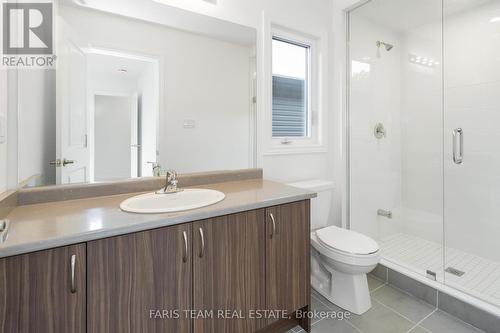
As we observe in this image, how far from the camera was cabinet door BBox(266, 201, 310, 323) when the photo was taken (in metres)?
1.33

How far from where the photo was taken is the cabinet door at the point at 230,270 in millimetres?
1121

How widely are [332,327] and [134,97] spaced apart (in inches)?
72.2

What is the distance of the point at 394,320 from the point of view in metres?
1.59

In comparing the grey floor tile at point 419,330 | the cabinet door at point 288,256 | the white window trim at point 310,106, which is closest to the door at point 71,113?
the cabinet door at point 288,256

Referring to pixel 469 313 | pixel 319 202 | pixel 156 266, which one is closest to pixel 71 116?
pixel 156 266

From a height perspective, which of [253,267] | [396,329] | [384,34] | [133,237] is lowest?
[396,329]

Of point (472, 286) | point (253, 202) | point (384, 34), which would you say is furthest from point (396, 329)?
point (384, 34)

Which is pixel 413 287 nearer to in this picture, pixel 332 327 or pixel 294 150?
pixel 332 327

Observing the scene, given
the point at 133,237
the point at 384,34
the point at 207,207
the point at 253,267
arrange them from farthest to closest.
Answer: the point at 384,34 < the point at 253,267 < the point at 207,207 < the point at 133,237

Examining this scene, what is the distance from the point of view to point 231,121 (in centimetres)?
187

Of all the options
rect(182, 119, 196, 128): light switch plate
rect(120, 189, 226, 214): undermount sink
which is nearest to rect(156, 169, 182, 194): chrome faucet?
rect(120, 189, 226, 214): undermount sink

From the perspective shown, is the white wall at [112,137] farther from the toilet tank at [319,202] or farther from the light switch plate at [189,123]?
the toilet tank at [319,202]

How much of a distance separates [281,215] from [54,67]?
1.40m

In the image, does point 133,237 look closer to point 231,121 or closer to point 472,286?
point 231,121
